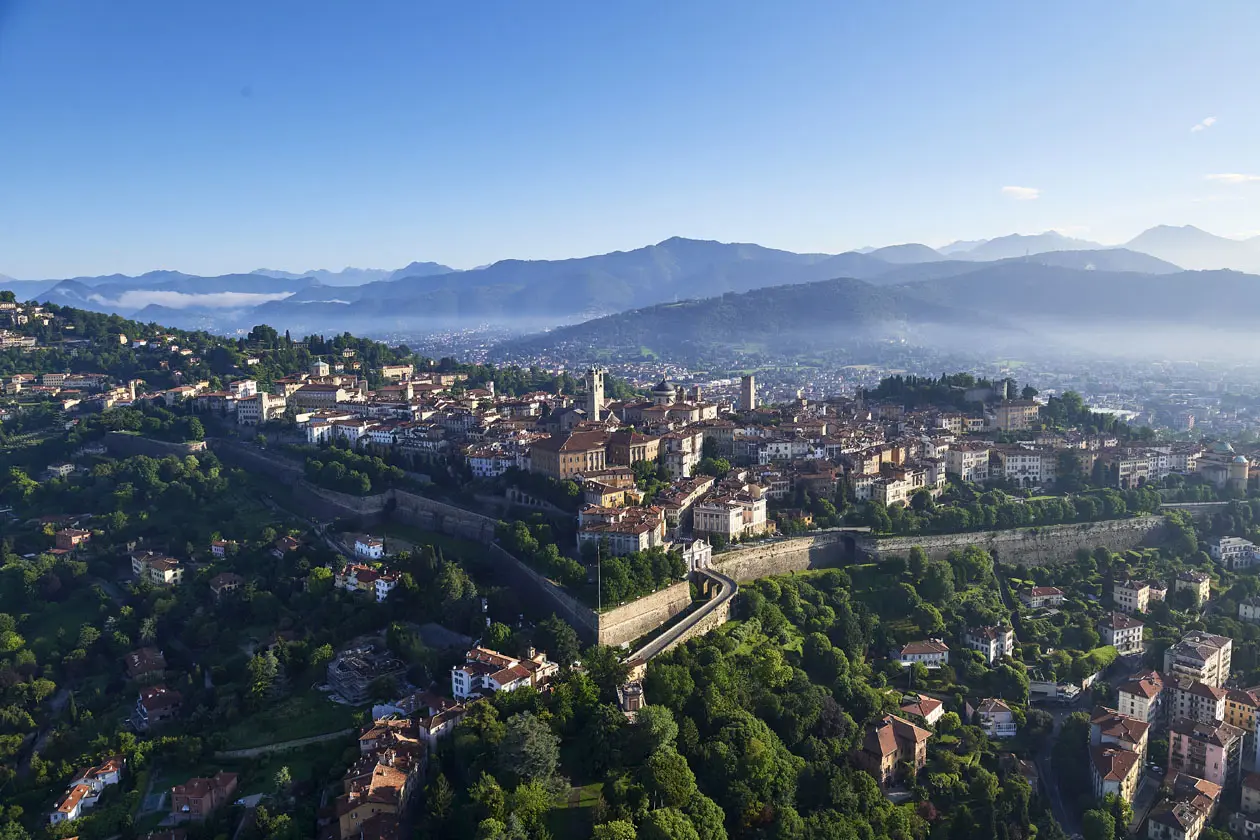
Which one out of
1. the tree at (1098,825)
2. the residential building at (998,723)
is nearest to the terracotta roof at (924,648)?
the residential building at (998,723)

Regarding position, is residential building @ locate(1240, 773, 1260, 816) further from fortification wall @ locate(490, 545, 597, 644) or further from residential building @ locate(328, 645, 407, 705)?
residential building @ locate(328, 645, 407, 705)

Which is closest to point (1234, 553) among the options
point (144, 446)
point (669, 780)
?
point (669, 780)

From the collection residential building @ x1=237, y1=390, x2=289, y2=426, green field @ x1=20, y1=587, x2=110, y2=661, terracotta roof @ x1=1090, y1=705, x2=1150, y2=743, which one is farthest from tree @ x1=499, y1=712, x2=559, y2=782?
residential building @ x1=237, y1=390, x2=289, y2=426

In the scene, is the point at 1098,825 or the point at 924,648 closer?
the point at 1098,825

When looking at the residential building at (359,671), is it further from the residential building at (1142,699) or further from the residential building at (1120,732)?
the residential building at (1142,699)

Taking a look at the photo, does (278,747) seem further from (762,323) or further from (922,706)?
(762,323)
